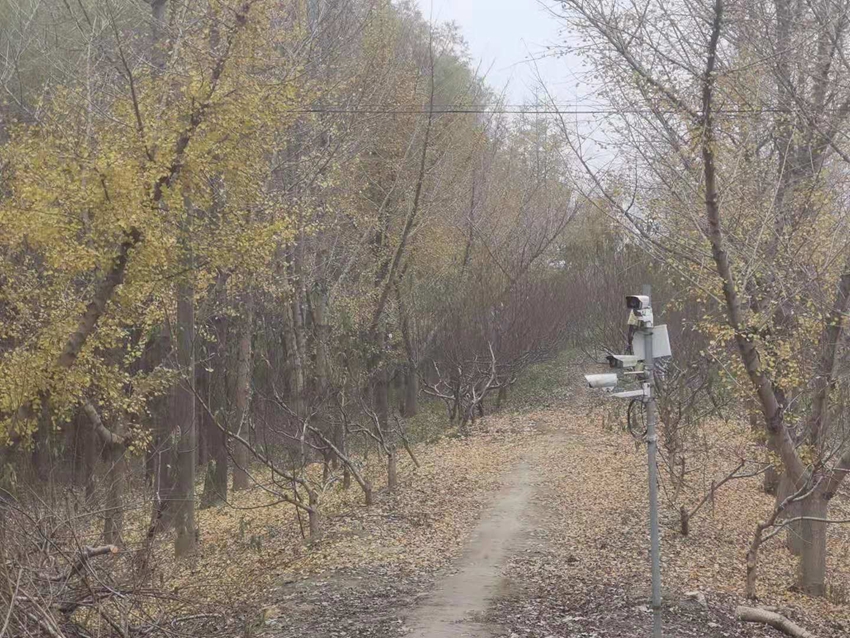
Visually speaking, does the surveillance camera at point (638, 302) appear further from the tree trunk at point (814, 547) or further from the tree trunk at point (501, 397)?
the tree trunk at point (501, 397)

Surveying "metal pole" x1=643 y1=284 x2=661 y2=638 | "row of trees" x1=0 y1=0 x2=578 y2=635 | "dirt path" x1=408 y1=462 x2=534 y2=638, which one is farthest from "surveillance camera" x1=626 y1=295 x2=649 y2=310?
"row of trees" x1=0 y1=0 x2=578 y2=635

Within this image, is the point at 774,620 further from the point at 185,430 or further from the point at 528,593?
the point at 185,430

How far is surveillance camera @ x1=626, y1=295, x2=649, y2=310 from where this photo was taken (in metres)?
7.72

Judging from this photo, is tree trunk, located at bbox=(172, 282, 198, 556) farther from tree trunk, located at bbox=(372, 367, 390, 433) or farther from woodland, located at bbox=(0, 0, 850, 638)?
tree trunk, located at bbox=(372, 367, 390, 433)

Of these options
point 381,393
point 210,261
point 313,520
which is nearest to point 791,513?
point 313,520

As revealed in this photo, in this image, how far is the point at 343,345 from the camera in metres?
20.3

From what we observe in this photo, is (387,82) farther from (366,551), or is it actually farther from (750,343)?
(750,343)

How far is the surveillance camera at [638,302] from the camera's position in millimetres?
7723

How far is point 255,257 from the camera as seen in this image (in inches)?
524

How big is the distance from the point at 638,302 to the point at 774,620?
3.20 m

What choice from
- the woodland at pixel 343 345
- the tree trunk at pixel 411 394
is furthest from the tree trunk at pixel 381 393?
the tree trunk at pixel 411 394

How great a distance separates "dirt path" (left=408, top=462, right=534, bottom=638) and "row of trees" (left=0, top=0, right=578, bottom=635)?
87.0 inches

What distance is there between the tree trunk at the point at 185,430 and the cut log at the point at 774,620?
754cm

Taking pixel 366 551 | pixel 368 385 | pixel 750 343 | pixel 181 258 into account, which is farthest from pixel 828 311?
pixel 368 385
